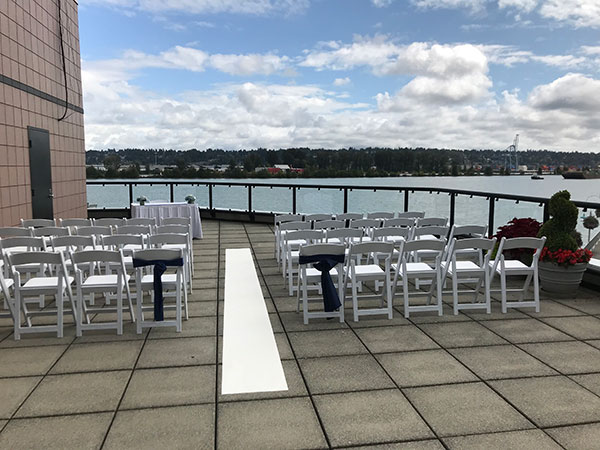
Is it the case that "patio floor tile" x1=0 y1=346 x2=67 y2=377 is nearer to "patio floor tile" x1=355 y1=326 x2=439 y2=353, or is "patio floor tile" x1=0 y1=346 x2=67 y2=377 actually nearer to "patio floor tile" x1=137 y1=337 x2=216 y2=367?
"patio floor tile" x1=137 y1=337 x2=216 y2=367

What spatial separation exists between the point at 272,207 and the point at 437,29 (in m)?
8.96

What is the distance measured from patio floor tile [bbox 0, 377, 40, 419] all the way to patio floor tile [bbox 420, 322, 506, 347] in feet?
10.3

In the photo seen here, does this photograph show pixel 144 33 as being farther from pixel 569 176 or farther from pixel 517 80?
pixel 569 176

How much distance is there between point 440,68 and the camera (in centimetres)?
1542

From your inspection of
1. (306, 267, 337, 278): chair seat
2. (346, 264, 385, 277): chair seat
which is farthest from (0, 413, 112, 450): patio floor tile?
(346, 264, 385, 277): chair seat

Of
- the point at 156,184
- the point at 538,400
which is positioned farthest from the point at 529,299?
the point at 156,184

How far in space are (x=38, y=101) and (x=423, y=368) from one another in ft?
29.8

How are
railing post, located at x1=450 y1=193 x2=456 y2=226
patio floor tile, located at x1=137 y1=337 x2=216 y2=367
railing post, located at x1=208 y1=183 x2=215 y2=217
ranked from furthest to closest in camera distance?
railing post, located at x1=208 y1=183 x2=215 y2=217 → railing post, located at x1=450 y1=193 x2=456 y2=226 → patio floor tile, located at x1=137 y1=337 x2=216 y2=367

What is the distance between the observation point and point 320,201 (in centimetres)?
1192

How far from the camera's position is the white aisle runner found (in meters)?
3.35

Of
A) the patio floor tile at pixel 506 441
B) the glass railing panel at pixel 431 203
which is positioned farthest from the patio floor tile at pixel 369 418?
the glass railing panel at pixel 431 203

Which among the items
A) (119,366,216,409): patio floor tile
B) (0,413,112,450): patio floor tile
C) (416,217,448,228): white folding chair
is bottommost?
(0,413,112,450): patio floor tile

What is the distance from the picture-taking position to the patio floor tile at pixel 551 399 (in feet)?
9.40

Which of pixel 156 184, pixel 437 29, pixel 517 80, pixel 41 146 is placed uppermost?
pixel 437 29
